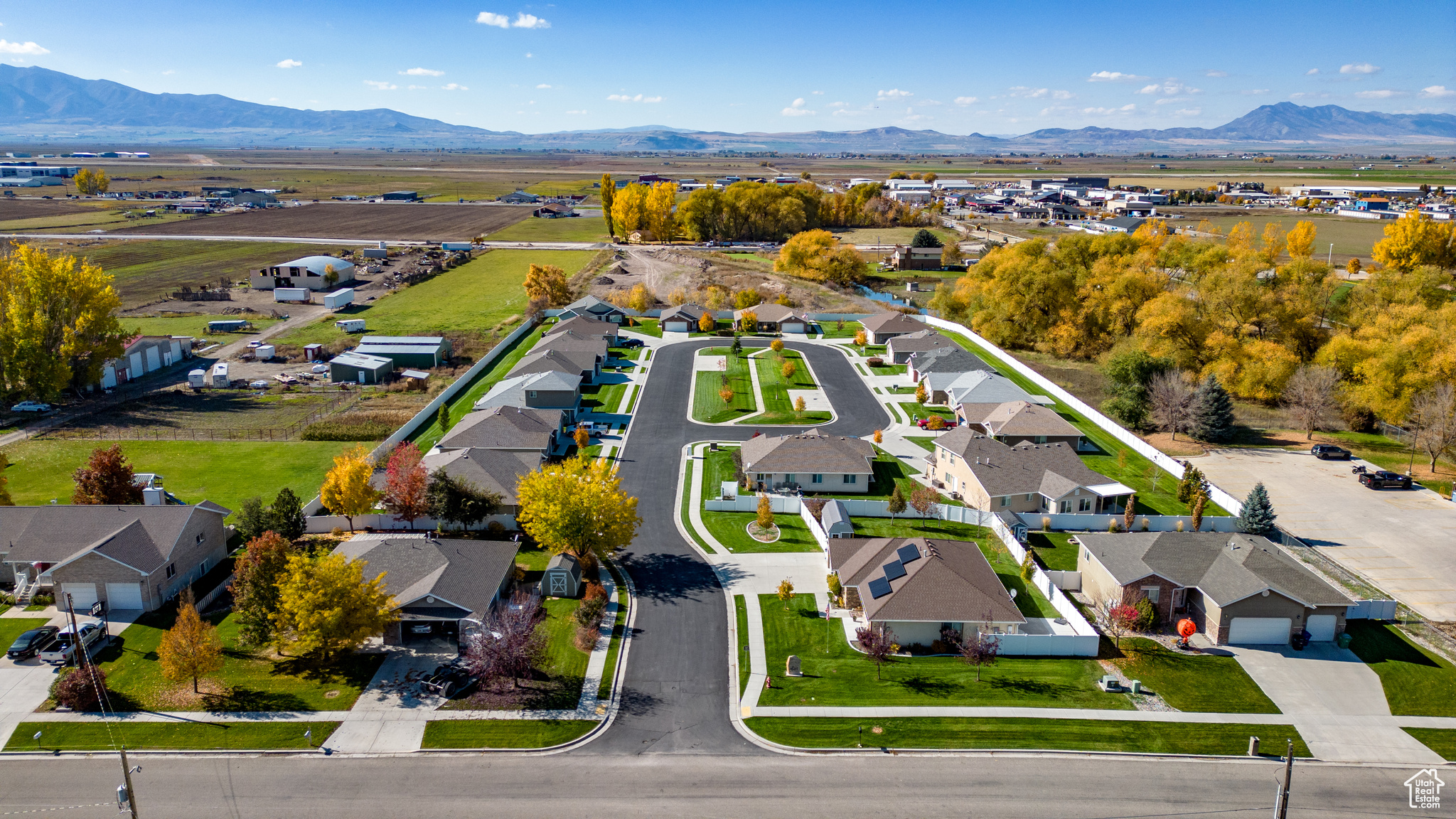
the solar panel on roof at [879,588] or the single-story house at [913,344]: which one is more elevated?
the single-story house at [913,344]

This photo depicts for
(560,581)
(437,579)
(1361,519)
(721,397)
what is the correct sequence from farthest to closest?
(721,397) < (1361,519) < (560,581) < (437,579)

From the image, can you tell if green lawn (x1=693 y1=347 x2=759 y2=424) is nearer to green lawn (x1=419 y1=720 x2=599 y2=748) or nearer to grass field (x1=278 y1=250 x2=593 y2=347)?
grass field (x1=278 y1=250 x2=593 y2=347)

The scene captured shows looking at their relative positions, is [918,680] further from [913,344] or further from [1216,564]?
[913,344]

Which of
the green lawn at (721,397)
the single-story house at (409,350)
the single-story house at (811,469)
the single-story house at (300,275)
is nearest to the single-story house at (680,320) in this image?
the green lawn at (721,397)

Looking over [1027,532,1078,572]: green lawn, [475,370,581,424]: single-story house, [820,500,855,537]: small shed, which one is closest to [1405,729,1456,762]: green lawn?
[1027,532,1078,572]: green lawn

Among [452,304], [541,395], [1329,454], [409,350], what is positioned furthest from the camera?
[452,304]

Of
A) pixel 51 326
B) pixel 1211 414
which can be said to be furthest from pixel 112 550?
pixel 1211 414

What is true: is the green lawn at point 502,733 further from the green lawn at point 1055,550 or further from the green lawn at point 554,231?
the green lawn at point 554,231
